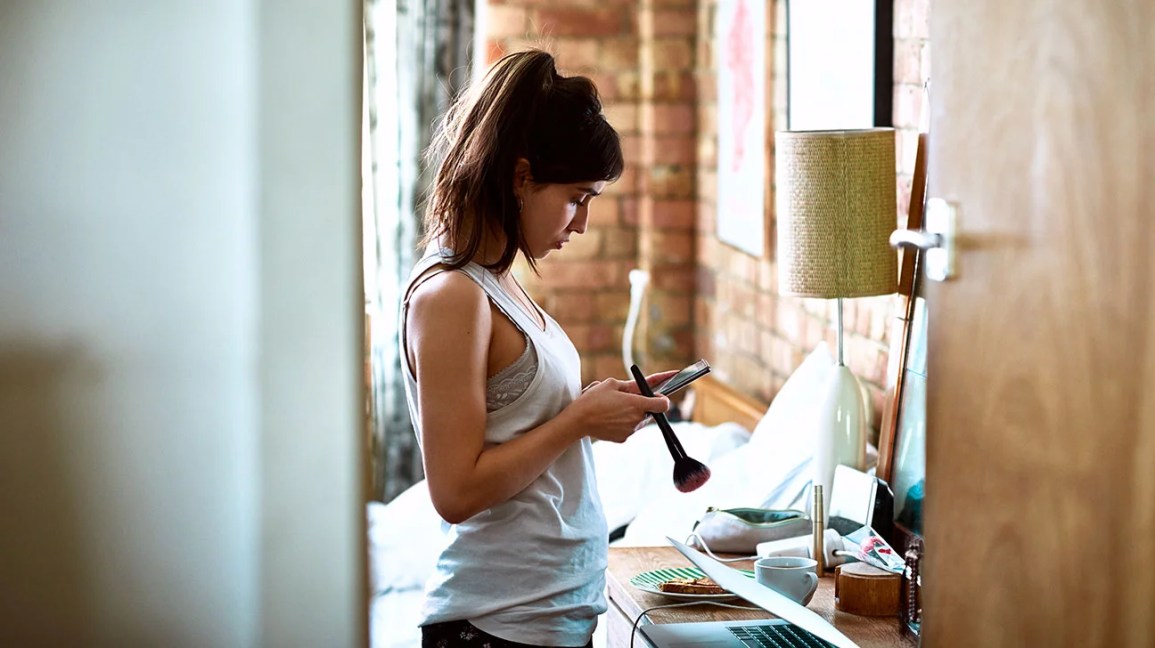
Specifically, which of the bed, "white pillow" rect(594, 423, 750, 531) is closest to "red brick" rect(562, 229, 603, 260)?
the bed

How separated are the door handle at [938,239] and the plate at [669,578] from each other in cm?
65

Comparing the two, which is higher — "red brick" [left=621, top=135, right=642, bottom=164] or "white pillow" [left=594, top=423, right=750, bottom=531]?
"red brick" [left=621, top=135, right=642, bottom=164]

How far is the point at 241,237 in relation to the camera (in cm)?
60

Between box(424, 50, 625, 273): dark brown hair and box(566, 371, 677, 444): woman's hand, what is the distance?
185 millimetres

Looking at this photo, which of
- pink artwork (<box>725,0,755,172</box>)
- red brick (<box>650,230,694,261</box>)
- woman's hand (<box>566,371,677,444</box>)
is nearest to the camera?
woman's hand (<box>566,371,677,444</box>)

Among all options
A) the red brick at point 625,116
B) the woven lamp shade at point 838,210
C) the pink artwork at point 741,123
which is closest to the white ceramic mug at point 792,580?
the woven lamp shade at point 838,210

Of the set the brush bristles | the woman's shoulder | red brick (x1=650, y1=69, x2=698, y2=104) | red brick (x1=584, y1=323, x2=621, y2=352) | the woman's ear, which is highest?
red brick (x1=650, y1=69, x2=698, y2=104)

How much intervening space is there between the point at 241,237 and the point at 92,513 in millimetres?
153

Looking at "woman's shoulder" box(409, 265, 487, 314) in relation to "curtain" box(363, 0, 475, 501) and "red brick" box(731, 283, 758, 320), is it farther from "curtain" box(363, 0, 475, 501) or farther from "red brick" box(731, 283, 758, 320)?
"curtain" box(363, 0, 475, 501)

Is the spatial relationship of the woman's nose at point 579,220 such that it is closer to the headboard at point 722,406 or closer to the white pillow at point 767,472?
the white pillow at point 767,472

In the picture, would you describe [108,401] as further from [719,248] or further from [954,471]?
[719,248]

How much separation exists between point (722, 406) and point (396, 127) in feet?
4.45

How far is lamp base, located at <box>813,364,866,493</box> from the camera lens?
2.14 meters

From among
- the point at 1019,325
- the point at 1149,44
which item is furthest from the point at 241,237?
the point at 1019,325
